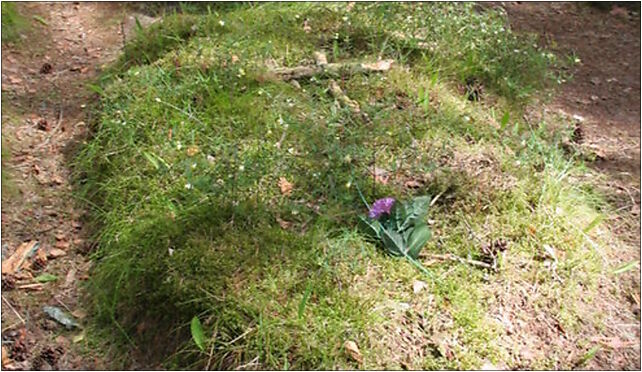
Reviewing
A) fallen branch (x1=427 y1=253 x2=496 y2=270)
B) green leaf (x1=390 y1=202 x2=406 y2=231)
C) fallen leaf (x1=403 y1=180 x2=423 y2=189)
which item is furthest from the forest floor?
fallen leaf (x1=403 y1=180 x2=423 y2=189)

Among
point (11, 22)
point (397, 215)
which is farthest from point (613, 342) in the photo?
point (11, 22)

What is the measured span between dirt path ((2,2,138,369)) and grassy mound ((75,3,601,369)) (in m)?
0.16

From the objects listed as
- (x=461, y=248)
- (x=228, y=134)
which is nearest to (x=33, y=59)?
(x=228, y=134)

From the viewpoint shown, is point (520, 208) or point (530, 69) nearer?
point (520, 208)

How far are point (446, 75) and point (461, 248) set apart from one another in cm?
148

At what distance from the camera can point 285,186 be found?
11.2ft

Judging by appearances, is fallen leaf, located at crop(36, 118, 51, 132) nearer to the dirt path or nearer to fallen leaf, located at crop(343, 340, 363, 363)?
the dirt path

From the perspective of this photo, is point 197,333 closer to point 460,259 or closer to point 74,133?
point 460,259

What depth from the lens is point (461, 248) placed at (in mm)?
3201

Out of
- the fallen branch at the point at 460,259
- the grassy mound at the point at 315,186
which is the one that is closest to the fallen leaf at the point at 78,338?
the grassy mound at the point at 315,186

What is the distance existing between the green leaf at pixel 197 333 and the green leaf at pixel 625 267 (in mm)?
1782

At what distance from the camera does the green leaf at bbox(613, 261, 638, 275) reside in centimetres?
331

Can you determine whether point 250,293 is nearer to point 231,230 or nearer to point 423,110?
point 231,230

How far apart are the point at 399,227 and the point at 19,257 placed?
1.73 m
